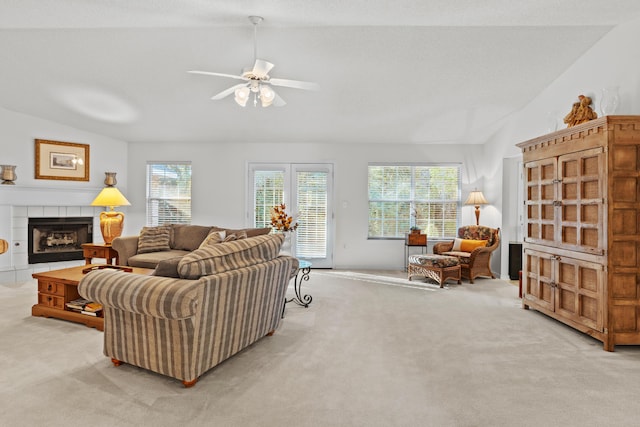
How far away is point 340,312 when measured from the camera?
166 inches

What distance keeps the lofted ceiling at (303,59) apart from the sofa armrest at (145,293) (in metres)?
2.27

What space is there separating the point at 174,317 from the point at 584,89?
16.0 feet

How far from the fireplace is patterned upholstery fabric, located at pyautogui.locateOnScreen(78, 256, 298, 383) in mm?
4414

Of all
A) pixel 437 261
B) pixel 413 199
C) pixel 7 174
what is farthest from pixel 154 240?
pixel 413 199

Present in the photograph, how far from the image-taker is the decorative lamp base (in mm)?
5688

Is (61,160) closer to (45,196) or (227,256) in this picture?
(45,196)

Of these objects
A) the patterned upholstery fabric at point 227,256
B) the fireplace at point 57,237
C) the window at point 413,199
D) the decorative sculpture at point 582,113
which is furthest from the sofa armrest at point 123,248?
the decorative sculpture at point 582,113

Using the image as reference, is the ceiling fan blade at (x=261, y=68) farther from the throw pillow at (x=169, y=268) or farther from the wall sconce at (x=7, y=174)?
the wall sconce at (x=7, y=174)

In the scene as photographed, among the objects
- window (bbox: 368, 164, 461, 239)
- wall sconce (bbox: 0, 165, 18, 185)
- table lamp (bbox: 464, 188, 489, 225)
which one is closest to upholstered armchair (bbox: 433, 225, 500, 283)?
table lamp (bbox: 464, 188, 489, 225)

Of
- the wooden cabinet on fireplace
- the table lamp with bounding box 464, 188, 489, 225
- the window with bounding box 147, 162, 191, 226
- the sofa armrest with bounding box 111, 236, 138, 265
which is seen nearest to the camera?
the wooden cabinet on fireplace

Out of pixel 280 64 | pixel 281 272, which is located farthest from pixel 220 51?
pixel 281 272

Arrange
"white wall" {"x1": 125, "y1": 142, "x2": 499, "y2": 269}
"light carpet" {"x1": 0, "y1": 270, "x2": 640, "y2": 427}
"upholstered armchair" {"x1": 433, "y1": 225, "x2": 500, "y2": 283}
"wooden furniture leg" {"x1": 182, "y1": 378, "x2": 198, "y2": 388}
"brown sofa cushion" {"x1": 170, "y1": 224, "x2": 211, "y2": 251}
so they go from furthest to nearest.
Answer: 1. "white wall" {"x1": 125, "y1": 142, "x2": 499, "y2": 269}
2. "upholstered armchair" {"x1": 433, "y1": 225, "x2": 500, "y2": 283}
3. "brown sofa cushion" {"x1": 170, "y1": 224, "x2": 211, "y2": 251}
4. "wooden furniture leg" {"x1": 182, "y1": 378, "x2": 198, "y2": 388}
5. "light carpet" {"x1": 0, "y1": 270, "x2": 640, "y2": 427}

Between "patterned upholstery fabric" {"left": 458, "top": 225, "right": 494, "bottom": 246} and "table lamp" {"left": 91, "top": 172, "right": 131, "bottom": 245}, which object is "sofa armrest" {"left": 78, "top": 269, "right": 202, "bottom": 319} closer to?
"table lamp" {"left": 91, "top": 172, "right": 131, "bottom": 245}

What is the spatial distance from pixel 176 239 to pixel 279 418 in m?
4.21
